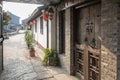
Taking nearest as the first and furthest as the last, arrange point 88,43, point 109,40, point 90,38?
point 109,40 < point 90,38 < point 88,43

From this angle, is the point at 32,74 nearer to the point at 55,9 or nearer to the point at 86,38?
the point at 86,38

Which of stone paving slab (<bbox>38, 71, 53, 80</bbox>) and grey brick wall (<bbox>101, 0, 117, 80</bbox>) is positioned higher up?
grey brick wall (<bbox>101, 0, 117, 80</bbox>)

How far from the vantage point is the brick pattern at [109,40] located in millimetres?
4426

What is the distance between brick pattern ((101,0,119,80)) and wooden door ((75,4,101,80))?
2.12 ft

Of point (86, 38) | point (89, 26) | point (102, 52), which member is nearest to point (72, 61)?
point (86, 38)

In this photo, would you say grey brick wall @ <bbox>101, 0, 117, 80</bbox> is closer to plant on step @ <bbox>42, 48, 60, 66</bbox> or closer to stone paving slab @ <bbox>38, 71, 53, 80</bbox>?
stone paving slab @ <bbox>38, 71, 53, 80</bbox>

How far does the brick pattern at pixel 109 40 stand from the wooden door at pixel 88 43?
64 centimetres

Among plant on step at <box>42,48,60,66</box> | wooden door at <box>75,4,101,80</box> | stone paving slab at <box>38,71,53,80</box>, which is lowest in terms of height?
stone paving slab at <box>38,71,53,80</box>

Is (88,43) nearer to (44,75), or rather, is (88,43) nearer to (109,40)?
(109,40)

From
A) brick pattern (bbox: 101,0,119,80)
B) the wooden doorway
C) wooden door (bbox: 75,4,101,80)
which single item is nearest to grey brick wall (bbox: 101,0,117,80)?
brick pattern (bbox: 101,0,119,80)

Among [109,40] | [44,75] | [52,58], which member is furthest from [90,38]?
[52,58]

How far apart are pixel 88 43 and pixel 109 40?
1704 millimetres

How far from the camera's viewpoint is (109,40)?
464 centimetres

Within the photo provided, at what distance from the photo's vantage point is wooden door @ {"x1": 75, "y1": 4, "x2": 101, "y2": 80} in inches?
225
